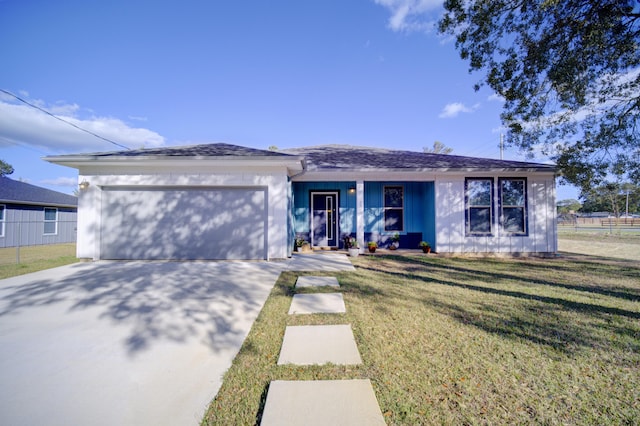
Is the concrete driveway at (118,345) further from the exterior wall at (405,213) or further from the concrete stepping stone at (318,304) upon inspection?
the exterior wall at (405,213)

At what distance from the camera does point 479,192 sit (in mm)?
8430

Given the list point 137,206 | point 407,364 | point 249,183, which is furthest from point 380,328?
point 137,206

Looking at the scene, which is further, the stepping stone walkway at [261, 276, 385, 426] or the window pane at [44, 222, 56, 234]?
the window pane at [44, 222, 56, 234]

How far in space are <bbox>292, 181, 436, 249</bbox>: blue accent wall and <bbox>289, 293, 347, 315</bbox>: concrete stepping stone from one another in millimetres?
5506

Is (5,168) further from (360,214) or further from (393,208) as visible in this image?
(393,208)

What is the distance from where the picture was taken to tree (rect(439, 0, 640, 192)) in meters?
5.75

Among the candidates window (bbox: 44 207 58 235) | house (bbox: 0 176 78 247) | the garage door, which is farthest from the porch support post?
window (bbox: 44 207 58 235)

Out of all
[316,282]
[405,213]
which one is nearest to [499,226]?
[405,213]

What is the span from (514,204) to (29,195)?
23.2m

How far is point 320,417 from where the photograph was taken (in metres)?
1.67

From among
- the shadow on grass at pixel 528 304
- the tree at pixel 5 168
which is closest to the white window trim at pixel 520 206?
the shadow on grass at pixel 528 304

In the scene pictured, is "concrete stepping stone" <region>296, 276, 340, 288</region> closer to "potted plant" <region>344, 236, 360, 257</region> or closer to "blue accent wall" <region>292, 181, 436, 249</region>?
"potted plant" <region>344, 236, 360, 257</region>

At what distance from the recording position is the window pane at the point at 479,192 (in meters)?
8.41

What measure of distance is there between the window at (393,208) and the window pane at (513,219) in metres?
3.26
